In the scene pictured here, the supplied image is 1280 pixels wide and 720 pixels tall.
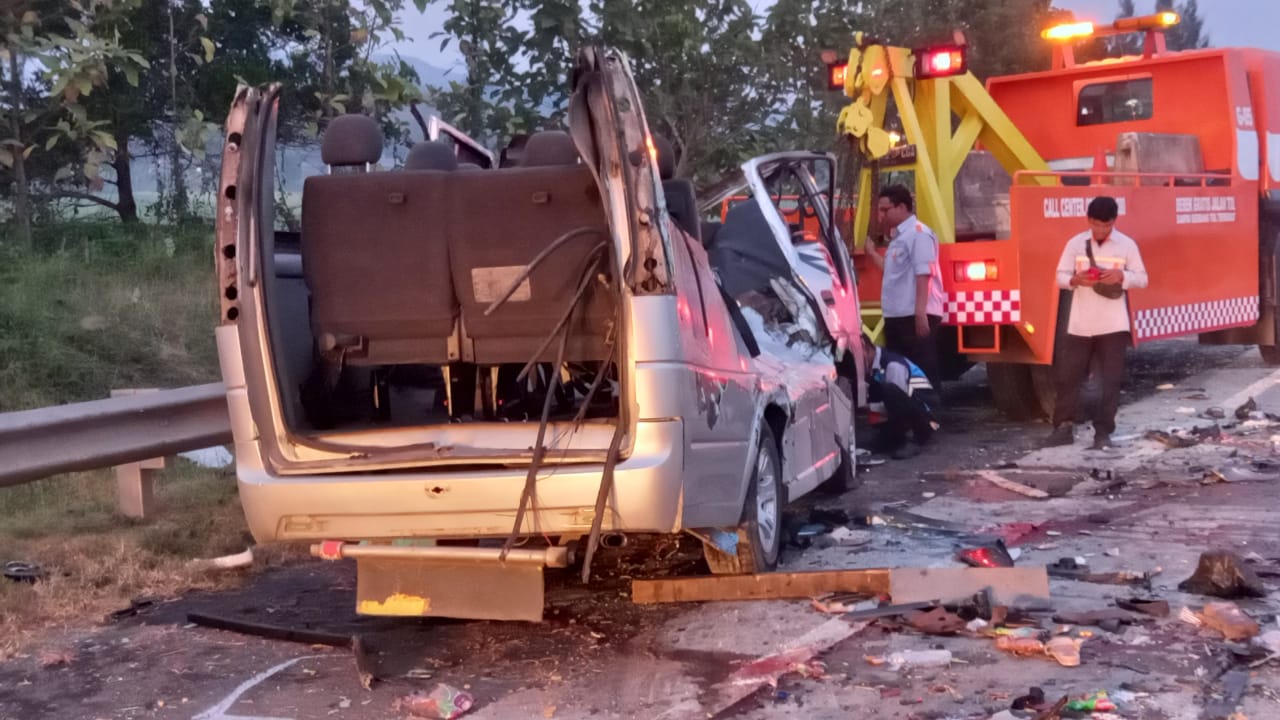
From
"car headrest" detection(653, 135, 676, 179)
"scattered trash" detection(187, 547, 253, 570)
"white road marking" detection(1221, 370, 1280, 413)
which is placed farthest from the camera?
"white road marking" detection(1221, 370, 1280, 413)

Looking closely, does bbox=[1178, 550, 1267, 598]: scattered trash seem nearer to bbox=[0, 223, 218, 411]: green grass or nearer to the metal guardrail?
the metal guardrail

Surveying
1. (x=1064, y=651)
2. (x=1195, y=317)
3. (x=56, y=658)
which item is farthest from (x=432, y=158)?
(x=1195, y=317)

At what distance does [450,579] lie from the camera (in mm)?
5344

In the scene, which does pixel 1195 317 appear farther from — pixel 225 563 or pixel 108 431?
pixel 108 431

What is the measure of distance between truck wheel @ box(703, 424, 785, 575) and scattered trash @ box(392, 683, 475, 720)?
57.8 inches

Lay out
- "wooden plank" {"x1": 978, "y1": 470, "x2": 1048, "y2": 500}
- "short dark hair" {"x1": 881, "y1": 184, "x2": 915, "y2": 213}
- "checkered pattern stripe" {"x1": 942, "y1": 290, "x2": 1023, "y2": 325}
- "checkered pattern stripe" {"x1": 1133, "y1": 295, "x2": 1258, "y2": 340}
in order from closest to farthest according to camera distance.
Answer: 1. "wooden plank" {"x1": 978, "y1": 470, "x2": 1048, "y2": 500}
2. "checkered pattern stripe" {"x1": 942, "y1": 290, "x2": 1023, "y2": 325}
3. "short dark hair" {"x1": 881, "y1": 184, "x2": 915, "y2": 213}
4. "checkered pattern stripe" {"x1": 1133, "y1": 295, "x2": 1258, "y2": 340}

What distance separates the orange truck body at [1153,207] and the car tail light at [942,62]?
112 centimetres

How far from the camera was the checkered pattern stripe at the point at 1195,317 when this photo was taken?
37.0 feet

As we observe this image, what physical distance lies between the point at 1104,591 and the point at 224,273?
3649 mm

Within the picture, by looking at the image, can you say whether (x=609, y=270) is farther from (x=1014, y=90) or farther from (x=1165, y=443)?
(x=1014, y=90)

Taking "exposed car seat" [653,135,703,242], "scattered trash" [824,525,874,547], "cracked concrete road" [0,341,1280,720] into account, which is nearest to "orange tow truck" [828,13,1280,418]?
"cracked concrete road" [0,341,1280,720]

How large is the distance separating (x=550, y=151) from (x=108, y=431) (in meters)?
2.63

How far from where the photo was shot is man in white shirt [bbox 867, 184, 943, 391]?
405 inches

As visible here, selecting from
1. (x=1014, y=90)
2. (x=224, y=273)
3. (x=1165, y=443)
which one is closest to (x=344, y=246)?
(x=224, y=273)
